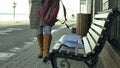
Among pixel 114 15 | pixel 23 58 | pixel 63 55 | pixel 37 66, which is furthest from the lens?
pixel 23 58

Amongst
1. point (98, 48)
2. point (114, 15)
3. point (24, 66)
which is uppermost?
point (114, 15)

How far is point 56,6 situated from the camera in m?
8.70

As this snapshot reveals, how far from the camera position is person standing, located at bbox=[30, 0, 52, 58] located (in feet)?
28.9

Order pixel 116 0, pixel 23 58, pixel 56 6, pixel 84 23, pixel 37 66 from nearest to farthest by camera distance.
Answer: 1. pixel 116 0
2. pixel 37 66
3. pixel 56 6
4. pixel 23 58
5. pixel 84 23

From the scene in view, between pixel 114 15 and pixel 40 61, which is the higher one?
pixel 114 15

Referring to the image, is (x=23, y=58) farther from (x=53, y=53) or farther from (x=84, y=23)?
(x=84, y=23)

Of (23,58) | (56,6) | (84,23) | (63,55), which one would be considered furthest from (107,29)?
(84,23)

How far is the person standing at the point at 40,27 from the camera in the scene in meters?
8.80

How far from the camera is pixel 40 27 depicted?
8.99 m

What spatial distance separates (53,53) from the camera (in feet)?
18.6

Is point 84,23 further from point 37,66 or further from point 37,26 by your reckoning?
point 37,66

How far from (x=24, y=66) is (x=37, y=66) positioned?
255 millimetres

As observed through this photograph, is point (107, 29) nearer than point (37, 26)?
Yes

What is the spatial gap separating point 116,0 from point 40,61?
233cm
